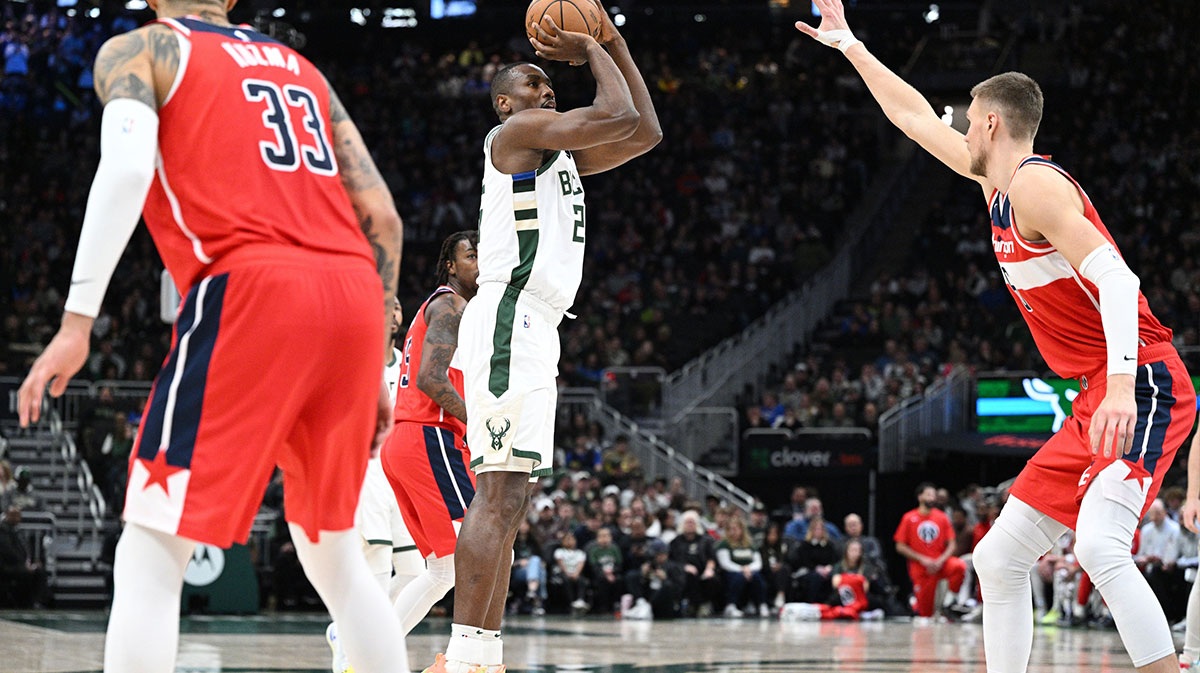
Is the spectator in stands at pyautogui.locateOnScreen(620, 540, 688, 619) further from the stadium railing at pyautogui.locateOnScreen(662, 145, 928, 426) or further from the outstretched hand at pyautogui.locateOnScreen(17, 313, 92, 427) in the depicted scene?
the outstretched hand at pyautogui.locateOnScreen(17, 313, 92, 427)

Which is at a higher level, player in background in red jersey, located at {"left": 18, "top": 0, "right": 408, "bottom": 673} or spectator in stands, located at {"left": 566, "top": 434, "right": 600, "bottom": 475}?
spectator in stands, located at {"left": 566, "top": 434, "right": 600, "bottom": 475}

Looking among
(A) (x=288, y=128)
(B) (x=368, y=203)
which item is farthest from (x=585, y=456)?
(A) (x=288, y=128)

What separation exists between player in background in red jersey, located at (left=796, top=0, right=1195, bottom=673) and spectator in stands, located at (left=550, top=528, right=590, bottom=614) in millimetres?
11347

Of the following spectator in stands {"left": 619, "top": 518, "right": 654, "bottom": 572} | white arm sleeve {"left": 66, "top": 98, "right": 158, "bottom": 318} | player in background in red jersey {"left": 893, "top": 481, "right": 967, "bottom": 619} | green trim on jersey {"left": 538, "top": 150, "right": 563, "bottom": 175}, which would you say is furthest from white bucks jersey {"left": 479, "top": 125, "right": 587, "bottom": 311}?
player in background in red jersey {"left": 893, "top": 481, "right": 967, "bottom": 619}

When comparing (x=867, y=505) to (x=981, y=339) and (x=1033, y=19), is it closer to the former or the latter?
(x=981, y=339)

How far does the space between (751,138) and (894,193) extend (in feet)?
10.7

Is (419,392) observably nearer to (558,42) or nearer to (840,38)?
(558,42)

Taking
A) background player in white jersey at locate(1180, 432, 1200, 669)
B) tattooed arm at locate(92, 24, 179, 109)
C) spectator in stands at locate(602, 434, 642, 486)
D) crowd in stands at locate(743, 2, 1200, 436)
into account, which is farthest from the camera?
crowd in stands at locate(743, 2, 1200, 436)

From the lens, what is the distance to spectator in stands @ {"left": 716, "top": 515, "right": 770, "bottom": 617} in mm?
16562

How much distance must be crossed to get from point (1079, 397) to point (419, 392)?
10.4 feet

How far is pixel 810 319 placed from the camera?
1010 inches

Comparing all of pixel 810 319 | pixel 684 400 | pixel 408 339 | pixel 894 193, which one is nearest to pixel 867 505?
pixel 684 400

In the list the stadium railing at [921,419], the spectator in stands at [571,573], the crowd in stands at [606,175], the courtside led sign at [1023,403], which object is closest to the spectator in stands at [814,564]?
the spectator in stands at [571,573]

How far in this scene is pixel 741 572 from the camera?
16625 millimetres
